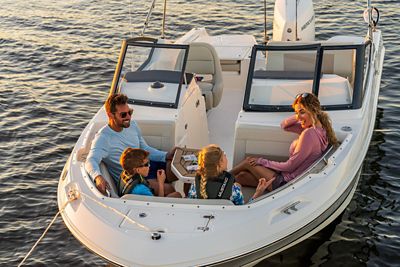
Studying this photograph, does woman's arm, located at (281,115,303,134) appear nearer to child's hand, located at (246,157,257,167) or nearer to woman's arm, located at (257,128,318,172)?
woman's arm, located at (257,128,318,172)

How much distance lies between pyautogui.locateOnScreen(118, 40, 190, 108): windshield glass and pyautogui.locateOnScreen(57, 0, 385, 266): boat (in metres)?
0.01

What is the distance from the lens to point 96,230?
5.14 metres

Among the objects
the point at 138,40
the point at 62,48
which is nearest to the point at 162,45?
the point at 138,40

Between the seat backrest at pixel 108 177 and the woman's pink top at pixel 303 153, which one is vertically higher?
the woman's pink top at pixel 303 153

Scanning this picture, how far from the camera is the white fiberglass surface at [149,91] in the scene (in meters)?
6.87

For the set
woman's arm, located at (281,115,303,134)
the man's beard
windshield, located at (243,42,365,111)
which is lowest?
woman's arm, located at (281,115,303,134)

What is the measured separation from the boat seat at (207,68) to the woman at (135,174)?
307 cm

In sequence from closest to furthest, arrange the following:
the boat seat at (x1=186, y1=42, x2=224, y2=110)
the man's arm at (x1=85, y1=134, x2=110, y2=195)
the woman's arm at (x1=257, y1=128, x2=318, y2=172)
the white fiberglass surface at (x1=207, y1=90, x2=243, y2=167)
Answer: the man's arm at (x1=85, y1=134, x2=110, y2=195)
the woman's arm at (x1=257, y1=128, x2=318, y2=172)
the white fiberglass surface at (x1=207, y1=90, x2=243, y2=167)
the boat seat at (x1=186, y1=42, x2=224, y2=110)

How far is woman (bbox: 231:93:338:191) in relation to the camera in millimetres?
5848

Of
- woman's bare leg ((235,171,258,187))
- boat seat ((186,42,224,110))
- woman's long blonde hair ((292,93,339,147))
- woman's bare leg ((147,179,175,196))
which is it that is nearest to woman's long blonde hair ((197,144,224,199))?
woman's bare leg ((147,179,175,196))

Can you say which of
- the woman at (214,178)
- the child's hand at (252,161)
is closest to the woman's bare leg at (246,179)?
the child's hand at (252,161)

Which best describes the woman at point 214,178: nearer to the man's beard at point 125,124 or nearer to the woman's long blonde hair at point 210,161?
the woman's long blonde hair at point 210,161

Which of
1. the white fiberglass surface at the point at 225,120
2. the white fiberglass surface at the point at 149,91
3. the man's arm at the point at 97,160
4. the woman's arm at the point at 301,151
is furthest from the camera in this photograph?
the white fiberglass surface at the point at 225,120

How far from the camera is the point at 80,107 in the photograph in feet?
35.5
